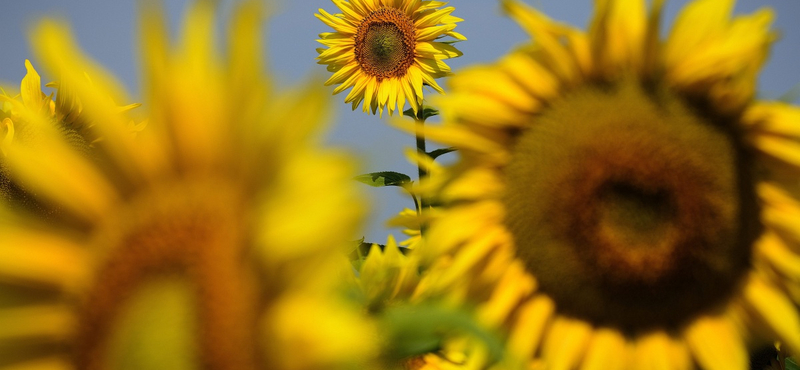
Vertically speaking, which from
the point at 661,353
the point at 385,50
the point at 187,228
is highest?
the point at 385,50

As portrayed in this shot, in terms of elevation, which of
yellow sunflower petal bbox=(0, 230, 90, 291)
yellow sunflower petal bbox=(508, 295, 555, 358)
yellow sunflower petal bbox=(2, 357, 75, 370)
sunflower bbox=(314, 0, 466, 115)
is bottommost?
yellow sunflower petal bbox=(508, 295, 555, 358)

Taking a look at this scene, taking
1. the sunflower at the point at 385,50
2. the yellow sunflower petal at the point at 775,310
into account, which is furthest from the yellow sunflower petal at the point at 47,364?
the sunflower at the point at 385,50

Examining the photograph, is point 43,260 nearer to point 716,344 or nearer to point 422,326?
point 422,326

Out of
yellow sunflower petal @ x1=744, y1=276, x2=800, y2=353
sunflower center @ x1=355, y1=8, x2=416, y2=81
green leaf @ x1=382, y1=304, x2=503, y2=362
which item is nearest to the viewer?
green leaf @ x1=382, y1=304, x2=503, y2=362

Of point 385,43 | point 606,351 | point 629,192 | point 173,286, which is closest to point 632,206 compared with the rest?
point 629,192

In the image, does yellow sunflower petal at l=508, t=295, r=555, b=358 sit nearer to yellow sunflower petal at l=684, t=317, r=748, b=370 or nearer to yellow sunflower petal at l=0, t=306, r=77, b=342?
yellow sunflower petal at l=684, t=317, r=748, b=370

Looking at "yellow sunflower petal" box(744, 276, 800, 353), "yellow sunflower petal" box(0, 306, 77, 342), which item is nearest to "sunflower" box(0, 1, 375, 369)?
"yellow sunflower petal" box(0, 306, 77, 342)

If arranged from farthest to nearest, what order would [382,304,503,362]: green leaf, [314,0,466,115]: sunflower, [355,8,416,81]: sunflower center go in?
[355,8,416,81]: sunflower center < [314,0,466,115]: sunflower < [382,304,503,362]: green leaf
